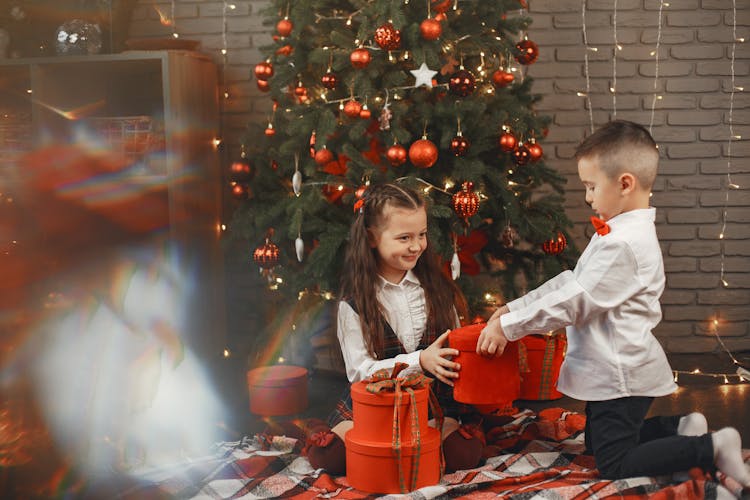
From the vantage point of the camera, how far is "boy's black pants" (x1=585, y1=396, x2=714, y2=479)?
1.97 metres

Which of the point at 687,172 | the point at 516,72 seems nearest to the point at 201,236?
the point at 516,72

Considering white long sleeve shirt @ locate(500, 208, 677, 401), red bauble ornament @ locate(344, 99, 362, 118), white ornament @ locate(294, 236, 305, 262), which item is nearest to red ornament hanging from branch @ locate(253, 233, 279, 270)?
white ornament @ locate(294, 236, 305, 262)

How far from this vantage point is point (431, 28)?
9.55 feet

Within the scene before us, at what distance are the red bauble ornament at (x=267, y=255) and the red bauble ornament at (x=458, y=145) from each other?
887 millimetres

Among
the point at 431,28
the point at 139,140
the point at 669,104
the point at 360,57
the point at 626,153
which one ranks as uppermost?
the point at 431,28

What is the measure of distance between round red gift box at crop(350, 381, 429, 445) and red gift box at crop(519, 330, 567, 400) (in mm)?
904

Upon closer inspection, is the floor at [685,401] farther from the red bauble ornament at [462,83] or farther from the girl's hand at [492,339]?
the red bauble ornament at [462,83]

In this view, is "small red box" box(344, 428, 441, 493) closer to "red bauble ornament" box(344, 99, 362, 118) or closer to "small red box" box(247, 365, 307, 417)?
"small red box" box(247, 365, 307, 417)

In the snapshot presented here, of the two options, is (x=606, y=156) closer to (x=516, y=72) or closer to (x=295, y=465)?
Answer: (x=295, y=465)

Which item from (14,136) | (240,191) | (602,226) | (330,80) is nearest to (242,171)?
(240,191)

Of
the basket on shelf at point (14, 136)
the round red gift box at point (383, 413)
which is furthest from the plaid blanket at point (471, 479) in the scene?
the basket on shelf at point (14, 136)

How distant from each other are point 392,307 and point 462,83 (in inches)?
39.6

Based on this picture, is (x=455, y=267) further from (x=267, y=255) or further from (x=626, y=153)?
(x=626, y=153)

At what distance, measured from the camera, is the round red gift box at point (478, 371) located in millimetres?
2188
